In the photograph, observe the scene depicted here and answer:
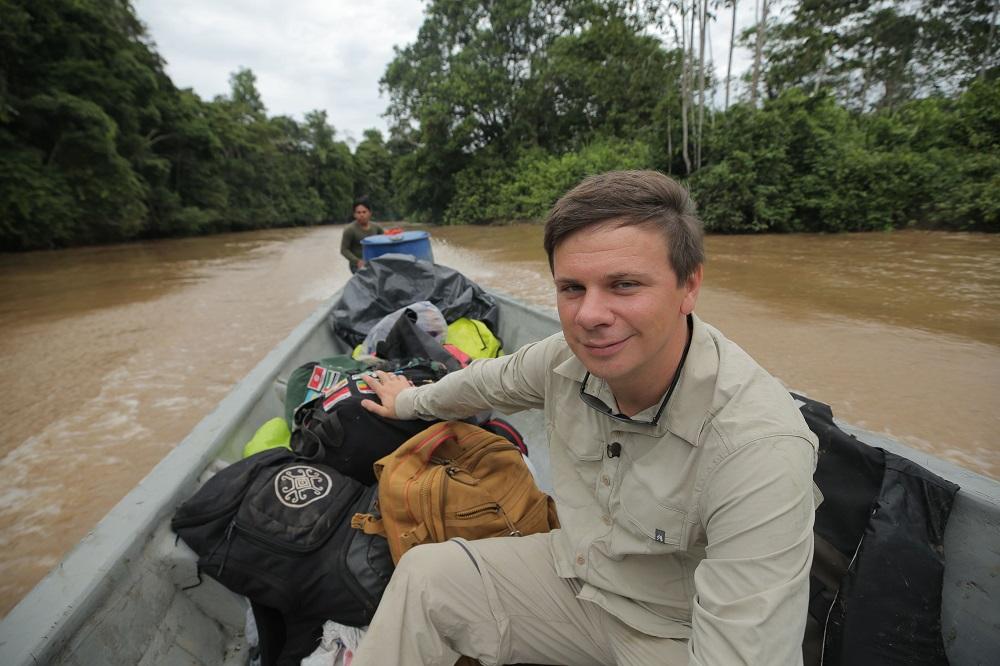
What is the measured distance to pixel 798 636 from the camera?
2.43 ft

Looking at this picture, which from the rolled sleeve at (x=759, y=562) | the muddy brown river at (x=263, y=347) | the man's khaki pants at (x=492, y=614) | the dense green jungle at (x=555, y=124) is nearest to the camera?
the rolled sleeve at (x=759, y=562)

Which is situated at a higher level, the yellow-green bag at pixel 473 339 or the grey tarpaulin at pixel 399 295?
the grey tarpaulin at pixel 399 295

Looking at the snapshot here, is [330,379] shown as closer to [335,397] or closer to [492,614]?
[335,397]

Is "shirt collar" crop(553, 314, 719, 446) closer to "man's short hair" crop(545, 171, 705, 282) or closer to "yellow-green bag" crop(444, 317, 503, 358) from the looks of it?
"man's short hair" crop(545, 171, 705, 282)

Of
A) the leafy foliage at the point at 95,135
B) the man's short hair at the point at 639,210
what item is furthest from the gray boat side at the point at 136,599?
the leafy foliage at the point at 95,135

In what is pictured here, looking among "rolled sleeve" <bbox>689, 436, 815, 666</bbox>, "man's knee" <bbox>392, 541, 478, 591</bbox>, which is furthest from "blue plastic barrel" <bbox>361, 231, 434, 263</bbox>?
"rolled sleeve" <bbox>689, 436, 815, 666</bbox>

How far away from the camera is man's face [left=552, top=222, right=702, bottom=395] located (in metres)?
0.93

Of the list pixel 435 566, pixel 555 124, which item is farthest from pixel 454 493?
pixel 555 124

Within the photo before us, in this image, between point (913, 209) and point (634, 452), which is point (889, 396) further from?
point (913, 209)

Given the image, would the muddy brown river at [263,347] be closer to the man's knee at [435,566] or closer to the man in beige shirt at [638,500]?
the man's knee at [435,566]

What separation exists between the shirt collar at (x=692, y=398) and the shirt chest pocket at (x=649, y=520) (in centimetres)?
13

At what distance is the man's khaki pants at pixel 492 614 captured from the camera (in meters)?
1.07

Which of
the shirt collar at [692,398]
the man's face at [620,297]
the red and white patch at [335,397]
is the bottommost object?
the red and white patch at [335,397]

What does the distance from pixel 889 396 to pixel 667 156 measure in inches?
468
